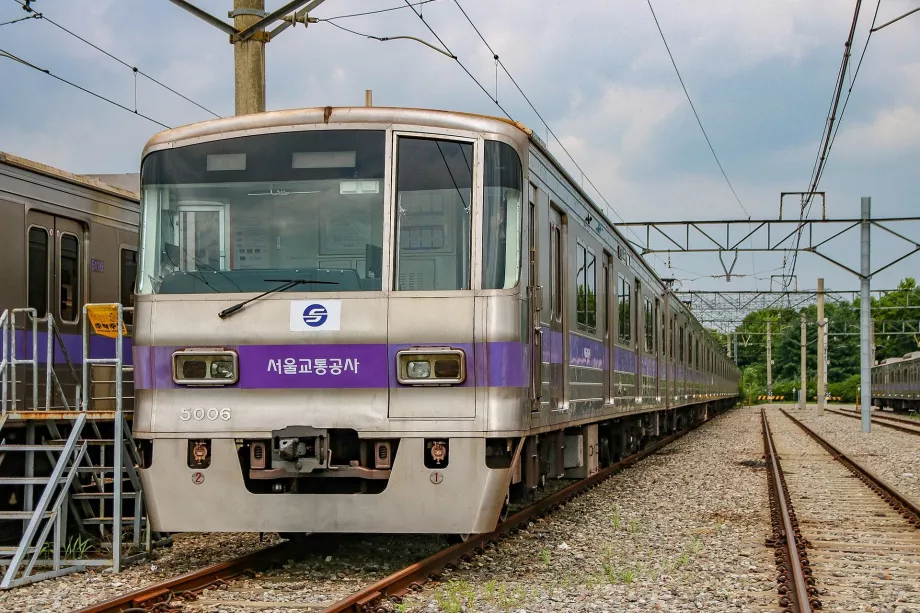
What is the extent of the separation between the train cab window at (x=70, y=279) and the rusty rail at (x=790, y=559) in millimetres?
6478

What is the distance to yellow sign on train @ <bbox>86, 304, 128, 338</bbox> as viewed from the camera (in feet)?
27.1

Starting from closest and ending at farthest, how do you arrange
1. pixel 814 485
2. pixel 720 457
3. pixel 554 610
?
pixel 554 610 < pixel 814 485 < pixel 720 457

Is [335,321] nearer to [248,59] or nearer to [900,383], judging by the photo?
[248,59]

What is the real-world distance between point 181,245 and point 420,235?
160cm

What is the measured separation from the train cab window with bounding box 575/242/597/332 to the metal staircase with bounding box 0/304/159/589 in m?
4.06

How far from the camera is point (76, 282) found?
10.7 meters

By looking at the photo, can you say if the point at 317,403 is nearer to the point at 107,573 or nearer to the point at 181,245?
the point at 181,245

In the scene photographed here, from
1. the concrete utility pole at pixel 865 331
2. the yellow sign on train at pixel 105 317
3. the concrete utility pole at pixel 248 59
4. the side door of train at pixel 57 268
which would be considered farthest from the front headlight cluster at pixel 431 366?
the concrete utility pole at pixel 865 331

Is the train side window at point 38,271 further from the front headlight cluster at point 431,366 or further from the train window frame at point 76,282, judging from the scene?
the front headlight cluster at point 431,366

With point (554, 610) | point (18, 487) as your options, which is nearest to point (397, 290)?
point (554, 610)

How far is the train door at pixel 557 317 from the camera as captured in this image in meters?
9.02

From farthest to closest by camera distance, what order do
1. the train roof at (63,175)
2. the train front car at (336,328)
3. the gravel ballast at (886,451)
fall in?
1. the gravel ballast at (886,451)
2. the train roof at (63,175)
3. the train front car at (336,328)

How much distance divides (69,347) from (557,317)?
4.51 metres

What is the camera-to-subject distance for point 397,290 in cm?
729
